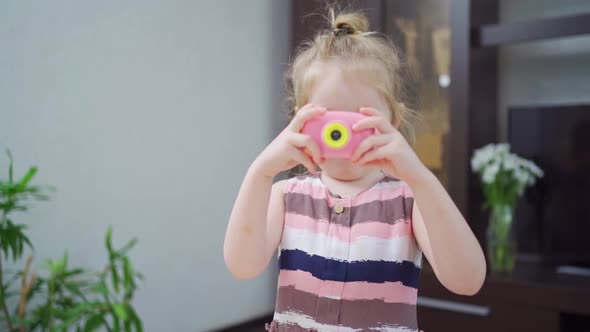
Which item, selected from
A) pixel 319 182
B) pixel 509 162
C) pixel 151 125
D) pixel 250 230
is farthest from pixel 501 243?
pixel 250 230

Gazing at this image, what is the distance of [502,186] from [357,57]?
69.2 inches

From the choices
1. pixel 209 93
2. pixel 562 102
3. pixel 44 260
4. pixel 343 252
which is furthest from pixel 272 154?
pixel 562 102

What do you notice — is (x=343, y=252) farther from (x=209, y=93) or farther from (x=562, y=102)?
(x=562, y=102)

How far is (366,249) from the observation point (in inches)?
26.1

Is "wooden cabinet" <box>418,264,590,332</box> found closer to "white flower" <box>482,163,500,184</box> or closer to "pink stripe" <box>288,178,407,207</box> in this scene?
"white flower" <box>482,163,500,184</box>

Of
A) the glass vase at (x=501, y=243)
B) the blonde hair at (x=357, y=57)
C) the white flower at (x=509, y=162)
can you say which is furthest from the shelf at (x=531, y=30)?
the blonde hair at (x=357, y=57)

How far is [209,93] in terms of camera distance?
2.16 metres

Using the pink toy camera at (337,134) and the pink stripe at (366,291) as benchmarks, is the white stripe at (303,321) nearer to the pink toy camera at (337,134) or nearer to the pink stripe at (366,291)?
the pink stripe at (366,291)

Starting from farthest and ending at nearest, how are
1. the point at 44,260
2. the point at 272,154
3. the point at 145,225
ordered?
the point at 145,225 < the point at 44,260 < the point at 272,154

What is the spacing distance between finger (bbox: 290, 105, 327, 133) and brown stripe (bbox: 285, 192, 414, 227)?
0.15 m

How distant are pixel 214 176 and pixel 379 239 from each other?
160 centimetres

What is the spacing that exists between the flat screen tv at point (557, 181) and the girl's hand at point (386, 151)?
6.42 feet

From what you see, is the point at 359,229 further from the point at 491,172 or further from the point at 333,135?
the point at 491,172

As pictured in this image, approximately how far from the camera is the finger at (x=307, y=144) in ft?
1.87
